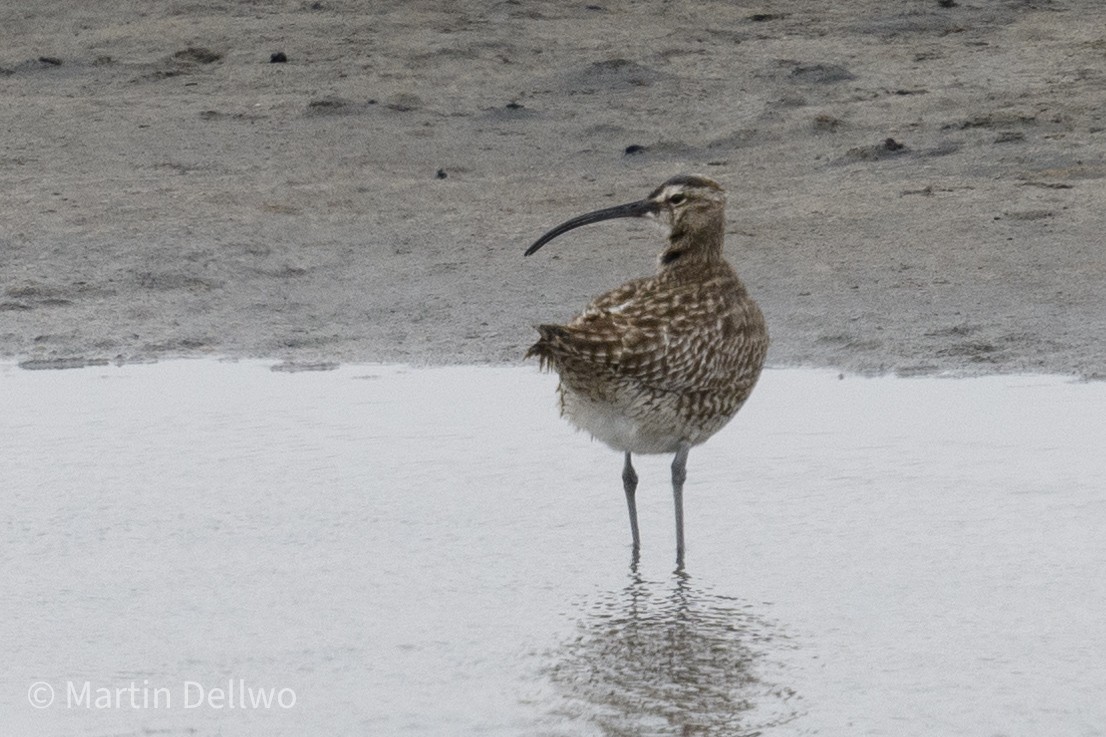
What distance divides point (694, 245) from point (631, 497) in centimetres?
99

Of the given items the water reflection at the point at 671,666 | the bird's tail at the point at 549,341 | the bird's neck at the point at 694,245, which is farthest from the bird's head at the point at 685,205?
the water reflection at the point at 671,666

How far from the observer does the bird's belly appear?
19.5ft

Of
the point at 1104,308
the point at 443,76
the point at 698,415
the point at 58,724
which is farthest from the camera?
the point at 443,76

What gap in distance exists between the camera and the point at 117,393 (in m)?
8.23

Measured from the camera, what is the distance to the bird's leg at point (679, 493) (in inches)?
230

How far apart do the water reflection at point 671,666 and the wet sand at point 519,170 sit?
134 inches

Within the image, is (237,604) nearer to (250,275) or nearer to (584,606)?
(584,606)

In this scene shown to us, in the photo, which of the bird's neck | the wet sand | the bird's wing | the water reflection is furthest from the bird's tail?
the wet sand

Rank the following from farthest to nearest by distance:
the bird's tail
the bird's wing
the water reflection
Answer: the bird's wing
the bird's tail
the water reflection

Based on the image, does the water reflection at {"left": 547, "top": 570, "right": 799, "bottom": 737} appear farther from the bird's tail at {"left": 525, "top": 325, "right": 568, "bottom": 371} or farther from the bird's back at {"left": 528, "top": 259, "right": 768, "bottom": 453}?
the bird's tail at {"left": 525, "top": 325, "right": 568, "bottom": 371}

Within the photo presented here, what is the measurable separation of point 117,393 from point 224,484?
1777 millimetres

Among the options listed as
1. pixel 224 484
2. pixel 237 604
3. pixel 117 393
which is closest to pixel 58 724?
pixel 237 604

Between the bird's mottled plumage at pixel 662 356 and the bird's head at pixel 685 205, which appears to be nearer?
the bird's mottled plumage at pixel 662 356

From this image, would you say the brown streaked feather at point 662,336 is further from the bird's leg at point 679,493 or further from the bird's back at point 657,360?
the bird's leg at point 679,493
